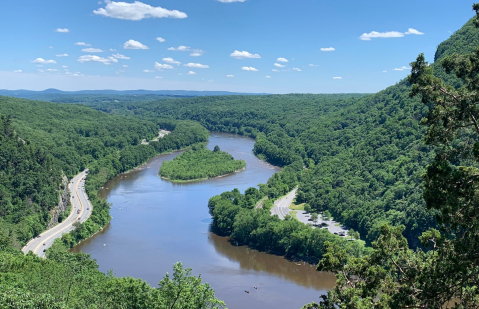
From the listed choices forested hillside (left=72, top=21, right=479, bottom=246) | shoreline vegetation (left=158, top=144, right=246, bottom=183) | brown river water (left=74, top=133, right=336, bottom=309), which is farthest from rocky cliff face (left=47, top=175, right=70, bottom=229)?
forested hillside (left=72, top=21, right=479, bottom=246)

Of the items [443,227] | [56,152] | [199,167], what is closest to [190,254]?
[443,227]

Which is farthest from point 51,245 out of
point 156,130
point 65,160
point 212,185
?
point 156,130

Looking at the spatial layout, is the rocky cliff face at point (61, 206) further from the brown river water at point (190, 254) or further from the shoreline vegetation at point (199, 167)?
the shoreline vegetation at point (199, 167)

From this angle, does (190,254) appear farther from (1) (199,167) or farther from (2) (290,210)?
(1) (199,167)

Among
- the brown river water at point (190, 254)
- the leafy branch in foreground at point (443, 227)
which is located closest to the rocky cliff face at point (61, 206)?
the brown river water at point (190, 254)

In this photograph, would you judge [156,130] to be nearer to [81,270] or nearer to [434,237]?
[81,270]
